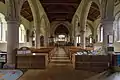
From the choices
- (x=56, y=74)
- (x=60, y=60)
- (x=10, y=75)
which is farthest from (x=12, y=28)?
(x=60, y=60)

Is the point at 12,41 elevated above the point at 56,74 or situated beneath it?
elevated above

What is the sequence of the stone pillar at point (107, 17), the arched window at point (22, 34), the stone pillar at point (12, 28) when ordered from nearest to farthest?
1. the stone pillar at point (12, 28)
2. the stone pillar at point (107, 17)
3. the arched window at point (22, 34)

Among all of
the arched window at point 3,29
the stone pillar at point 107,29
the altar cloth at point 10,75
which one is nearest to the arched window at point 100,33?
the arched window at point 3,29

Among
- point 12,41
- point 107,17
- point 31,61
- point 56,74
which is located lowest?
point 56,74

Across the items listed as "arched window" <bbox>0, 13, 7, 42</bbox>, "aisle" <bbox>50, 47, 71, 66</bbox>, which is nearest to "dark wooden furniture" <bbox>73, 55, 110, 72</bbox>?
"aisle" <bbox>50, 47, 71, 66</bbox>

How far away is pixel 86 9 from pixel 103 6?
537 cm

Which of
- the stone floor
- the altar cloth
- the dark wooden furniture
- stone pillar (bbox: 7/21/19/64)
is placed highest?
stone pillar (bbox: 7/21/19/64)

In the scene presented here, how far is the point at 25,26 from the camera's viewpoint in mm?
27828

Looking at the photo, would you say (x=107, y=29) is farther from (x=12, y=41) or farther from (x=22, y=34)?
(x=22, y=34)

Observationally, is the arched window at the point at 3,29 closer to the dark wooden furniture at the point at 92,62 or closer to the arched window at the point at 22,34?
the arched window at the point at 22,34

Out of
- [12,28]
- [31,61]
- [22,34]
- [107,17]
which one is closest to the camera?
[12,28]

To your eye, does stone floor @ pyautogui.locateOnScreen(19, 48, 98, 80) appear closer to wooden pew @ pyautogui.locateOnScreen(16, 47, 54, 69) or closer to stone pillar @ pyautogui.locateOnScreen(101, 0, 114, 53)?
wooden pew @ pyautogui.locateOnScreen(16, 47, 54, 69)

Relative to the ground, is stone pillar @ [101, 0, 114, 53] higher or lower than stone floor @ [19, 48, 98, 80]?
higher

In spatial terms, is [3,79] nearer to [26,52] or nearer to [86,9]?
[26,52]
